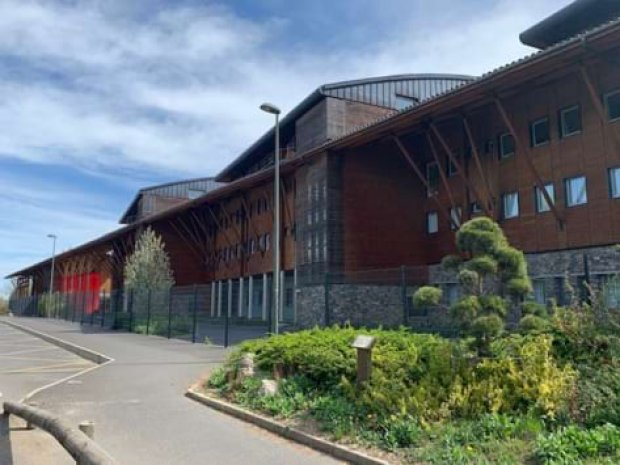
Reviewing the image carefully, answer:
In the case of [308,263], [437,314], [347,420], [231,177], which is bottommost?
[347,420]

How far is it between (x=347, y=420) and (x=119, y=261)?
5600cm

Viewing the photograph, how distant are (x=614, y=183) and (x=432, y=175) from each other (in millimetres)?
11565

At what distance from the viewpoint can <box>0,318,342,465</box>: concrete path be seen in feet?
23.0

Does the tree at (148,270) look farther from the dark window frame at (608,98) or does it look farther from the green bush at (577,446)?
the green bush at (577,446)

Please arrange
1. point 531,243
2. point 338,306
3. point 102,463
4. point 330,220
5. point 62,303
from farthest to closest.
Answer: point 62,303
point 330,220
point 338,306
point 531,243
point 102,463

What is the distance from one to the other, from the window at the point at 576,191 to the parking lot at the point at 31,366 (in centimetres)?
1887

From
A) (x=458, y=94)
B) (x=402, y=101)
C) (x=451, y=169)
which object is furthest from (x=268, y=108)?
(x=402, y=101)

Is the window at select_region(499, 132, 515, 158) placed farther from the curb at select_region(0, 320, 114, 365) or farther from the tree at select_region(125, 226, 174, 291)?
the tree at select_region(125, 226, 174, 291)

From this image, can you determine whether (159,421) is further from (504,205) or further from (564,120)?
(504,205)

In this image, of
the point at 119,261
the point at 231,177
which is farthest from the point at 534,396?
the point at 119,261

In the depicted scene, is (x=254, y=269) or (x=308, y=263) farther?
(x=254, y=269)

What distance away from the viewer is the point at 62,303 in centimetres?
5791

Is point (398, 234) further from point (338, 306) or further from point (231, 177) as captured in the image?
point (231, 177)

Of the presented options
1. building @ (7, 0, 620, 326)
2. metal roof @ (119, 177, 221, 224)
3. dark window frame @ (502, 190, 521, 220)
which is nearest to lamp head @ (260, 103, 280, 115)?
building @ (7, 0, 620, 326)
